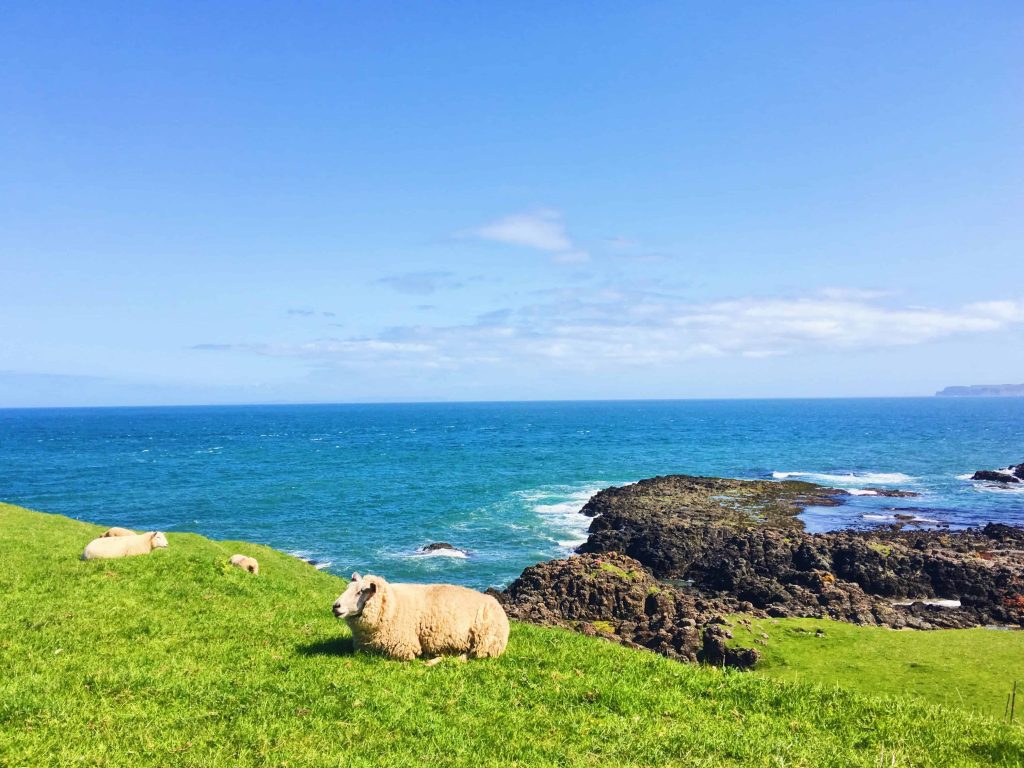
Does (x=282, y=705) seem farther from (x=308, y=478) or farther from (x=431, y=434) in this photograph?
(x=431, y=434)

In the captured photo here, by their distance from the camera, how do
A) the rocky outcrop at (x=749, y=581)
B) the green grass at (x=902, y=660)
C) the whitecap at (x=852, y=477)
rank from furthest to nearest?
1. the whitecap at (x=852, y=477)
2. the rocky outcrop at (x=749, y=581)
3. the green grass at (x=902, y=660)

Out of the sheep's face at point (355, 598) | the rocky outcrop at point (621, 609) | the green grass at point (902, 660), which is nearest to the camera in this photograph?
the sheep's face at point (355, 598)

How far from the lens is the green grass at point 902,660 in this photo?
16312 mm

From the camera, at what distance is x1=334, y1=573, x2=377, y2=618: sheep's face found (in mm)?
11758

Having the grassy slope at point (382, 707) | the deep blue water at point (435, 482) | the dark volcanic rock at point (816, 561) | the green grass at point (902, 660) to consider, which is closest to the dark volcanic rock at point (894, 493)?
the deep blue water at point (435, 482)

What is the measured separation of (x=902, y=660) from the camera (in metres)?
18.7

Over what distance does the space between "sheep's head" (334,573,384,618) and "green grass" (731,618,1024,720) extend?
1086 centimetres

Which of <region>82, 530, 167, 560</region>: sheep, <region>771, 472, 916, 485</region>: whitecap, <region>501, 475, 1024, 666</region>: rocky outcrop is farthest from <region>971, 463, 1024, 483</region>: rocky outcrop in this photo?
<region>82, 530, 167, 560</region>: sheep

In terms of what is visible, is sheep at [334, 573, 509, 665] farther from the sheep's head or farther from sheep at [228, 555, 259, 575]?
sheep at [228, 555, 259, 575]

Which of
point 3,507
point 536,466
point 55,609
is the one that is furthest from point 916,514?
point 3,507

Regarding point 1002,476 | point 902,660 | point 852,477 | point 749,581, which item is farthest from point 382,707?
point 1002,476

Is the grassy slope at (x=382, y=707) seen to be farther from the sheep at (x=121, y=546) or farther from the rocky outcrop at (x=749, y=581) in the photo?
the rocky outcrop at (x=749, y=581)

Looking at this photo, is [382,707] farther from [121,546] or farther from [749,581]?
[749,581]

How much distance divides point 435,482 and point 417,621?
67.5m
